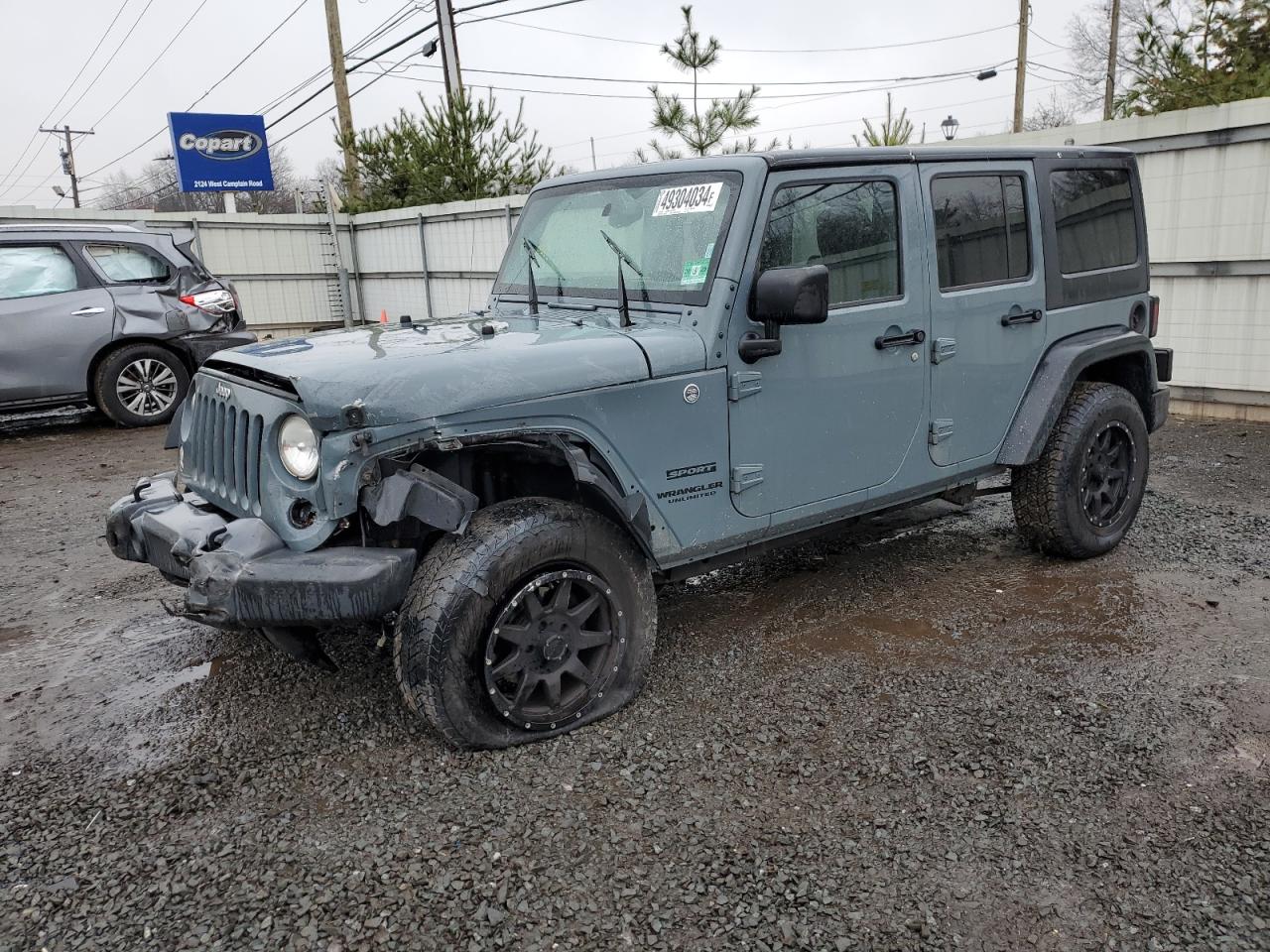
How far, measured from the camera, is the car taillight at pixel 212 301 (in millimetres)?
9234

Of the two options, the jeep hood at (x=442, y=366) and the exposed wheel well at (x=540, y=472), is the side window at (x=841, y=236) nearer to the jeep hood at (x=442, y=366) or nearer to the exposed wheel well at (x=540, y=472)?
the jeep hood at (x=442, y=366)

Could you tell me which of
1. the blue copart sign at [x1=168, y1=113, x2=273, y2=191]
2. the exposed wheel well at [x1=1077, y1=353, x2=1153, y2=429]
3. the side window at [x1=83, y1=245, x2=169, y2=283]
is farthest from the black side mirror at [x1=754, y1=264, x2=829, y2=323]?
the blue copart sign at [x1=168, y1=113, x2=273, y2=191]

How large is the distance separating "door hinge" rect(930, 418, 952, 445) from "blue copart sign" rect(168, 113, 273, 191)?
62.4ft

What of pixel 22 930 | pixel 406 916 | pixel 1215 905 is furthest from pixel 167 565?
pixel 1215 905

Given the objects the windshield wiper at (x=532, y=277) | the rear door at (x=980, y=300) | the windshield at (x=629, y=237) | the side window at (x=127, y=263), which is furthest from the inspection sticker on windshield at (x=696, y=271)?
the side window at (x=127, y=263)

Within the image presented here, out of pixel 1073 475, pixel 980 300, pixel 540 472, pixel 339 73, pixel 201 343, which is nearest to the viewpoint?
pixel 540 472

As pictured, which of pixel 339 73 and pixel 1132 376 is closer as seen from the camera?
pixel 1132 376

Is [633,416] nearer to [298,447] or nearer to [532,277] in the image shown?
[298,447]

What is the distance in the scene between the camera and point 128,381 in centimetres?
910

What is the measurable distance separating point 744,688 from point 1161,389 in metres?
3.16

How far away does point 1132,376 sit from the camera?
16.5ft

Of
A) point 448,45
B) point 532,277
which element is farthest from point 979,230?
point 448,45

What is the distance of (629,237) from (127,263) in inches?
283

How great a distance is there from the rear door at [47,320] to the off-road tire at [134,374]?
0.17m
